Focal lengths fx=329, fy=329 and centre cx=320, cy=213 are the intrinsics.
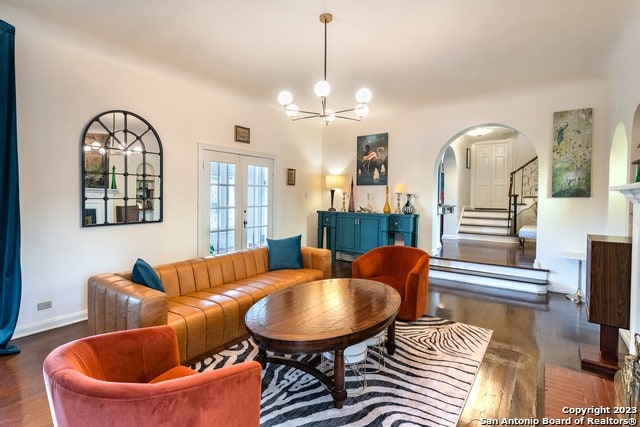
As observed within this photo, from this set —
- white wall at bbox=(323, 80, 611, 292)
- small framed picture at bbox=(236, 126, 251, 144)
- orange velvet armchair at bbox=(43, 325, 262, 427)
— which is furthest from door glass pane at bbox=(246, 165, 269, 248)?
orange velvet armchair at bbox=(43, 325, 262, 427)

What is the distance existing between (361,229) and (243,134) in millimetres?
2612

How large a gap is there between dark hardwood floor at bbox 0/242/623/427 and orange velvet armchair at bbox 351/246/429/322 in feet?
1.92

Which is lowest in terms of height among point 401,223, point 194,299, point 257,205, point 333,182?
point 194,299

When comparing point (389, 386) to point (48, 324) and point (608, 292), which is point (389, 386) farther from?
point (48, 324)

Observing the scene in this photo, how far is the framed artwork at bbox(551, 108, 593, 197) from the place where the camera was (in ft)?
14.3


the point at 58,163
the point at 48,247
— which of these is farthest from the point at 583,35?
the point at 48,247

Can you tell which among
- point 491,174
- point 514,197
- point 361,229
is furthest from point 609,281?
point 491,174

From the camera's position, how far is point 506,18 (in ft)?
9.13

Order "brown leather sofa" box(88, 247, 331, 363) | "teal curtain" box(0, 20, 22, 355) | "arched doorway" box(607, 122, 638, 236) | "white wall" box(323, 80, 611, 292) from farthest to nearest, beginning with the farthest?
"white wall" box(323, 80, 611, 292), "arched doorway" box(607, 122, 638, 236), "teal curtain" box(0, 20, 22, 355), "brown leather sofa" box(88, 247, 331, 363)

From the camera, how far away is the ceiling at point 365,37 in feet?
8.73

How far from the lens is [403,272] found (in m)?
3.79

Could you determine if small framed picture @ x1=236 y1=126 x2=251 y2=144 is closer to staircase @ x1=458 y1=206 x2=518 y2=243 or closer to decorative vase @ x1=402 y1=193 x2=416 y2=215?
decorative vase @ x1=402 y1=193 x2=416 y2=215

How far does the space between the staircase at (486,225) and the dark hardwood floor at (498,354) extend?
3.63 metres

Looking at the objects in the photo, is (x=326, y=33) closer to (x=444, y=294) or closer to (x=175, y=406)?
(x=175, y=406)
